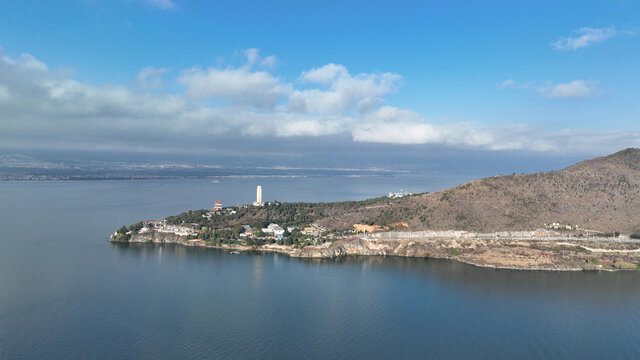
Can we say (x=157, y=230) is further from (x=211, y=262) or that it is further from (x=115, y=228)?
(x=211, y=262)

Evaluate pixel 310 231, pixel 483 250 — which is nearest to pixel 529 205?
pixel 483 250

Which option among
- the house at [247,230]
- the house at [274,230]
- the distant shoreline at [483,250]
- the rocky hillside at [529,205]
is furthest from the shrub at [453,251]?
the house at [247,230]

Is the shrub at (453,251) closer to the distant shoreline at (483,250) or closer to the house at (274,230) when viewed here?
the distant shoreline at (483,250)

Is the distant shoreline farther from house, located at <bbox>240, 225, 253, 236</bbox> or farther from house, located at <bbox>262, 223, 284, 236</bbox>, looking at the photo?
house, located at <bbox>240, 225, 253, 236</bbox>

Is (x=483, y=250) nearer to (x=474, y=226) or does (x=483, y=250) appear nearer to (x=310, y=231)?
(x=474, y=226)

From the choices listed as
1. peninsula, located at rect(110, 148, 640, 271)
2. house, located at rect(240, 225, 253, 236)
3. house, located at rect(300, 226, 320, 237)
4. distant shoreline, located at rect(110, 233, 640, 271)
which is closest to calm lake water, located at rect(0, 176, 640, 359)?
distant shoreline, located at rect(110, 233, 640, 271)

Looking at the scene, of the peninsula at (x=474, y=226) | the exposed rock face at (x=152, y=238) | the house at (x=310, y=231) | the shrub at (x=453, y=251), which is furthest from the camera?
the house at (x=310, y=231)
